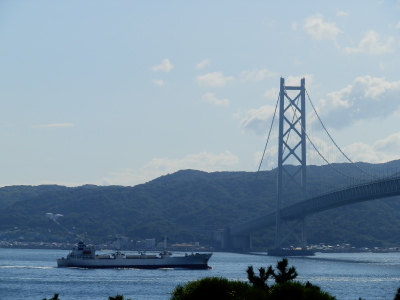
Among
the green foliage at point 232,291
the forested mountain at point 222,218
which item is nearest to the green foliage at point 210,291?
the green foliage at point 232,291

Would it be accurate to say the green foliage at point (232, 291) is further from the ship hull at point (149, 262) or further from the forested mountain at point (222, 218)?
the forested mountain at point (222, 218)

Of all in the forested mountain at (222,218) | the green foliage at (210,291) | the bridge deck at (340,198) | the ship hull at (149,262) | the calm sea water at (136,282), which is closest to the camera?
the green foliage at (210,291)

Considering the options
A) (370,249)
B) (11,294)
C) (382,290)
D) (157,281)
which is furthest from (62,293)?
(370,249)

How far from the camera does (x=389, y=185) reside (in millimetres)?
72125

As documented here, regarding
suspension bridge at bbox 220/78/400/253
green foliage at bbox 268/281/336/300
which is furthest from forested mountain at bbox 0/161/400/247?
green foliage at bbox 268/281/336/300

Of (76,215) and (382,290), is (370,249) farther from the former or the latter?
(382,290)

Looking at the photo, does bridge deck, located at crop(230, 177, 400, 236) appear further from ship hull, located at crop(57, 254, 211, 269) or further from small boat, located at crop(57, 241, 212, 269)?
ship hull, located at crop(57, 254, 211, 269)

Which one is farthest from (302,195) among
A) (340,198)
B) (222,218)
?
(222,218)

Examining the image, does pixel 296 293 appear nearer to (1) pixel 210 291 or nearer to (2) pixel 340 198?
(1) pixel 210 291

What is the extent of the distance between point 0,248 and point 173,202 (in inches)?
1636

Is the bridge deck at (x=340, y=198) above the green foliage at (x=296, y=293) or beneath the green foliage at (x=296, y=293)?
above

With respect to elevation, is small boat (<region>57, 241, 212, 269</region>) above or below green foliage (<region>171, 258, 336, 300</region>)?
above

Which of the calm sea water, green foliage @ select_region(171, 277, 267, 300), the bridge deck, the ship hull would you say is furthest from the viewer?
the ship hull

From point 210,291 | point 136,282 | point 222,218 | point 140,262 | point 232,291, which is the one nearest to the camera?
point 210,291
